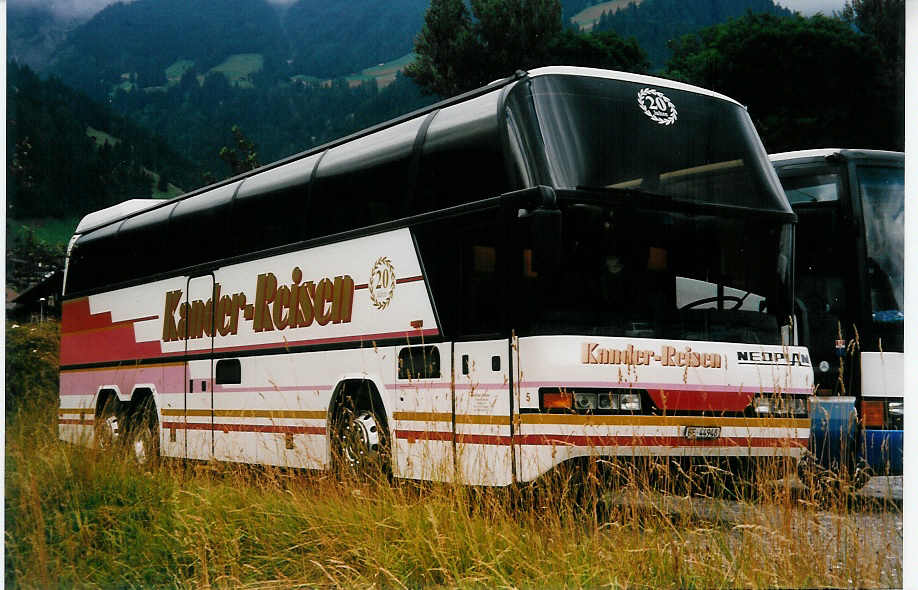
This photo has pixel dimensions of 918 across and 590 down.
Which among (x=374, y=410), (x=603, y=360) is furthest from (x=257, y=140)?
(x=603, y=360)

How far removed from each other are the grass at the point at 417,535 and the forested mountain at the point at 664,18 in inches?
164

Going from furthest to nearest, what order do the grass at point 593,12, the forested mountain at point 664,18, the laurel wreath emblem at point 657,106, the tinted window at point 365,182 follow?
the grass at point 593,12
the forested mountain at point 664,18
the tinted window at point 365,182
the laurel wreath emblem at point 657,106

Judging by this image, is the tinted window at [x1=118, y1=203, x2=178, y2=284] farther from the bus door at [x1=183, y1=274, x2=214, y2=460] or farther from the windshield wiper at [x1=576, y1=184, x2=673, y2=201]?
the windshield wiper at [x1=576, y1=184, x2=673, y2=201]

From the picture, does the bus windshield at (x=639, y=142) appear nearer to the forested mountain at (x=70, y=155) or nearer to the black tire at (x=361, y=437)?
the black tire at (x=361, y=437)

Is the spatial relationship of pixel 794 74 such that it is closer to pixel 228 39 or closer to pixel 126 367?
pixel 228 39

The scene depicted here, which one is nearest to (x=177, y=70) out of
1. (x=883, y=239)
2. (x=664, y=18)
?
(x=664, y=18)

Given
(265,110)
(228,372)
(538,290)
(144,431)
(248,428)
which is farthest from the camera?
(144,431)

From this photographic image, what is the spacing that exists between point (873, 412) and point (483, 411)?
389 cm

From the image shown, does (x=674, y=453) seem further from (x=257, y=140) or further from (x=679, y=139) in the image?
(x=257, y=140)

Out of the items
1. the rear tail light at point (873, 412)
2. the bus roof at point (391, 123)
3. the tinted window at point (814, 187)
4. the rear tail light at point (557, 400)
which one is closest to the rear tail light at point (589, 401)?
the rear tail light at point (557, 400)

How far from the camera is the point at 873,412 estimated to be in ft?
30.1

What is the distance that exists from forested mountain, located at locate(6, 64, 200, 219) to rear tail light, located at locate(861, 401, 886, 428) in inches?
280

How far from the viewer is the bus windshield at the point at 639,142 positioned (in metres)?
7.36

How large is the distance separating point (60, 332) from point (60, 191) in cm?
407
